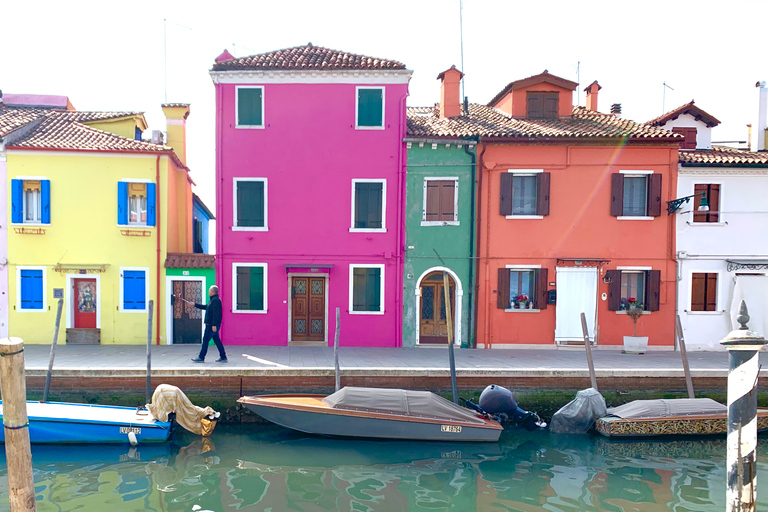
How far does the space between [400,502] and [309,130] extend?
11.3m

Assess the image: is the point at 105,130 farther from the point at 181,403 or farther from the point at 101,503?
the point at 101,503

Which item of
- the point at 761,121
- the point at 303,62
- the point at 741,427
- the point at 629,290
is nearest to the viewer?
the point at 741,427

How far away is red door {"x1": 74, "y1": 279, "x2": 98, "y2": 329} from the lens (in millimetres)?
15688

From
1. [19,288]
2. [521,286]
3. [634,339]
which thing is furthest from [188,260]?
[634,339]

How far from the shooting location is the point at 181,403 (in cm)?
1039

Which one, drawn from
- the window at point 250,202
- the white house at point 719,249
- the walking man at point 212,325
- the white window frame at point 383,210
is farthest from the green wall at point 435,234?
the white house at point 719,249

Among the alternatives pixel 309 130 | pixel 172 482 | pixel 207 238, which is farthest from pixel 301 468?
pixel 207 238

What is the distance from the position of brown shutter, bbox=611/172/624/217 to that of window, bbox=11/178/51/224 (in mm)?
16865

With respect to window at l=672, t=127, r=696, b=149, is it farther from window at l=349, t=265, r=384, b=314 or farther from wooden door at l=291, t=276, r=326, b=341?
wooden door at l=291, t=276, r=326, b=341

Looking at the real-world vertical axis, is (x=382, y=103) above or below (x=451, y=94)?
below

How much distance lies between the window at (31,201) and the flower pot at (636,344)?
1735 cm

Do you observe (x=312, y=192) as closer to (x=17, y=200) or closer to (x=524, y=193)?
(x=524, y=193)

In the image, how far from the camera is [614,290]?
16.0m

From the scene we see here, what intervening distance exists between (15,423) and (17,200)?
13.8m
